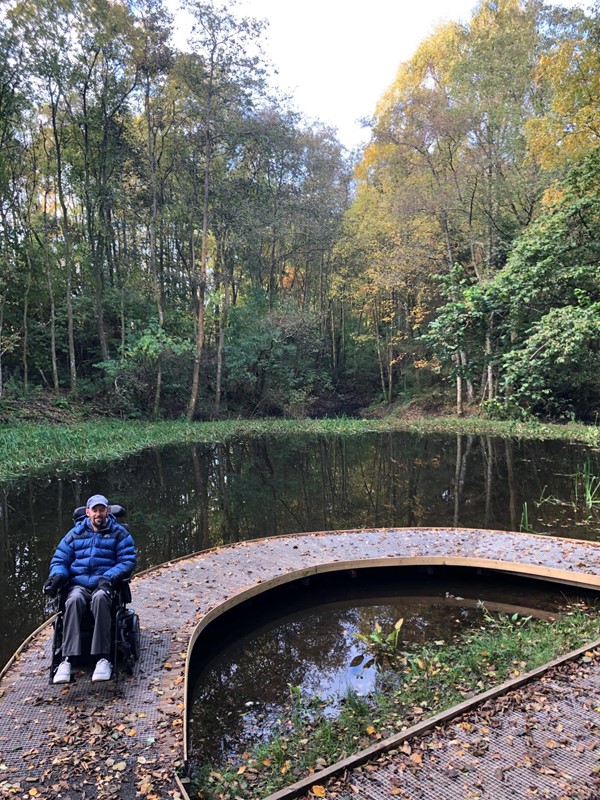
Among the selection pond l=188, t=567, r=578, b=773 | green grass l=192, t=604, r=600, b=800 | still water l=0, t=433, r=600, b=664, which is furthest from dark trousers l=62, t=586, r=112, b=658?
still water l=0, t=433, r=600, b=664

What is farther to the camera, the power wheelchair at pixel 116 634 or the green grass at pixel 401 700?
the power wheelchair at pixel 116 634

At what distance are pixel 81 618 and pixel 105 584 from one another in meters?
0.27

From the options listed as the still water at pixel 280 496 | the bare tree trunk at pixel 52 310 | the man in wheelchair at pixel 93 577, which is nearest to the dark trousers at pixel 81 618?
the man in wheelchair at pixel 93 577

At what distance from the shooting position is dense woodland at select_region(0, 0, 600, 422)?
1639 cm

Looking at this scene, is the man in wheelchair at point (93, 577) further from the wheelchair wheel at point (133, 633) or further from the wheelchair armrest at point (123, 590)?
the wheelchair wheel at point (133, 633)

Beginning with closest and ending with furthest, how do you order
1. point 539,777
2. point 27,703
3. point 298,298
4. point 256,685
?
point 539,777, point 27,703, point 256,685, point 298,298

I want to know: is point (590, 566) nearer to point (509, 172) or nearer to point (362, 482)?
point (362, 482)

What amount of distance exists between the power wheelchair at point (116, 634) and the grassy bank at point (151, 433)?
23.8 ft

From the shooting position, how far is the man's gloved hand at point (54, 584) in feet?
11.8

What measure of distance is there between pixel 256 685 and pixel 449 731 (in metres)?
1.77

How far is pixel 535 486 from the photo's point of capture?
10445mm

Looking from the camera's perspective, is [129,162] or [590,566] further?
[129,162]

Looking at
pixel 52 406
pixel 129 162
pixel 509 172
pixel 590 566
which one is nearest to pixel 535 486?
pixel 590 566

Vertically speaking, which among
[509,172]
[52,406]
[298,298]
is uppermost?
[509,172]
